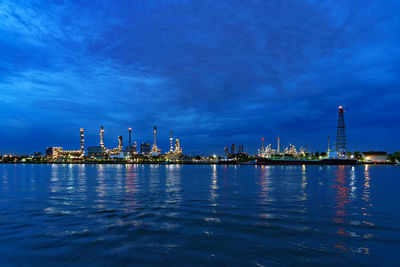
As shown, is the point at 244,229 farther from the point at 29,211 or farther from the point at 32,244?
the point at 29,211

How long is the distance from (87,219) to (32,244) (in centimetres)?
520

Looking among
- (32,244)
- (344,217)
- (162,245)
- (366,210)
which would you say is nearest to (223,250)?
(162,245)

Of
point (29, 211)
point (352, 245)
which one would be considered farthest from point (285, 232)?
point (29, 211)

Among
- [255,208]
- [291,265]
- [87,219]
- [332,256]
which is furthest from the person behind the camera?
[255,208]

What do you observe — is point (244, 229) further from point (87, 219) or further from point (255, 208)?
point (87, 219)

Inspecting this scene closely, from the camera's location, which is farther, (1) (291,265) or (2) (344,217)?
(2) (344,217)

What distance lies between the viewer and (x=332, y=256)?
10.2 m

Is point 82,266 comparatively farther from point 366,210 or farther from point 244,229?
point 366,210

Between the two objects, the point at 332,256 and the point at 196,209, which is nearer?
the point at 332,256

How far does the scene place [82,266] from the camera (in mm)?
9141

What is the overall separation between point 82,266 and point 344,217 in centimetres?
1751

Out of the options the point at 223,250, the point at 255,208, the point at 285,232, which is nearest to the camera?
the point at 223,250

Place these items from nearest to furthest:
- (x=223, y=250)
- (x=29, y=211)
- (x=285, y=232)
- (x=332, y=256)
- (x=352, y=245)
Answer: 1. (x=332, y=256)
2. (x=223, y=250)
3. (x=352, y=245)
4. (x=285, y=232)
5. (x=29, y=211)

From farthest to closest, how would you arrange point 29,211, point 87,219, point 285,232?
point 29,211 < point 87,219 < point 285,232
